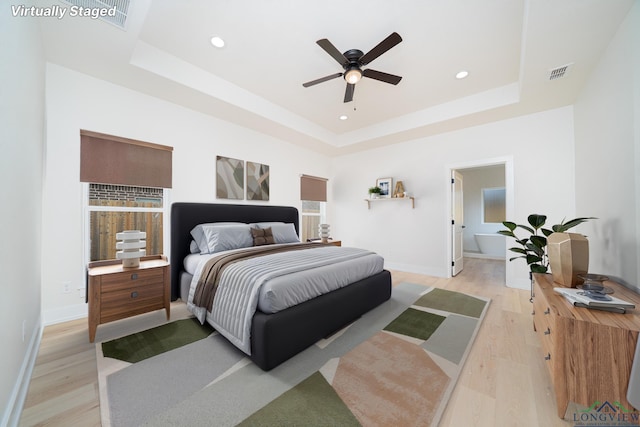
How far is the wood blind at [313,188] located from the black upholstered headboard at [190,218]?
4.09 ft

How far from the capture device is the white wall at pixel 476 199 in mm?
6578

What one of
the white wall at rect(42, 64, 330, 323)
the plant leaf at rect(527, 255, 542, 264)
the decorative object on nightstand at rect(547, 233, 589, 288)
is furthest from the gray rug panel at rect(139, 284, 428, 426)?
the white wall at rect(42, 64, 330, 323)

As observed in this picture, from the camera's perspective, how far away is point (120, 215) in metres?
2.91

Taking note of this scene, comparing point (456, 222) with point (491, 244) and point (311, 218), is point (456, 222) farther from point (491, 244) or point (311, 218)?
point (311, 218)

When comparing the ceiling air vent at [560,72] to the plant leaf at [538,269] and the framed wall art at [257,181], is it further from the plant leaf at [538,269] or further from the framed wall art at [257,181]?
the framed wall art at [257,181]

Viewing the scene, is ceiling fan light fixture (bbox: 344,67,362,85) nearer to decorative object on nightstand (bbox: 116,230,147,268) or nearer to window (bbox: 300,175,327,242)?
decorative object on nightstand (bbox: 116,230,147,268)

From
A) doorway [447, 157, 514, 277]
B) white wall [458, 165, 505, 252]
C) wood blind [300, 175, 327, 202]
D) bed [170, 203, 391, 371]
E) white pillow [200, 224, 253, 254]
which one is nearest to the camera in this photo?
bed [170, 203, 391, 371]

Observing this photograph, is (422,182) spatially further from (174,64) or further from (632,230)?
(174,64)

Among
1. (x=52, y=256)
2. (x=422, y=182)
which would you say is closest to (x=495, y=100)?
(x=422, y=182)

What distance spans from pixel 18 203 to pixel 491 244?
821cm

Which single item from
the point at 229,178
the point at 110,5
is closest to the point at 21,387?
the point at 110,5

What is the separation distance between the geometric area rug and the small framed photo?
123 inches

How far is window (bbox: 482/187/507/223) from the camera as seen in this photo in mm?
6473

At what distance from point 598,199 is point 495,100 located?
5.78 ft
